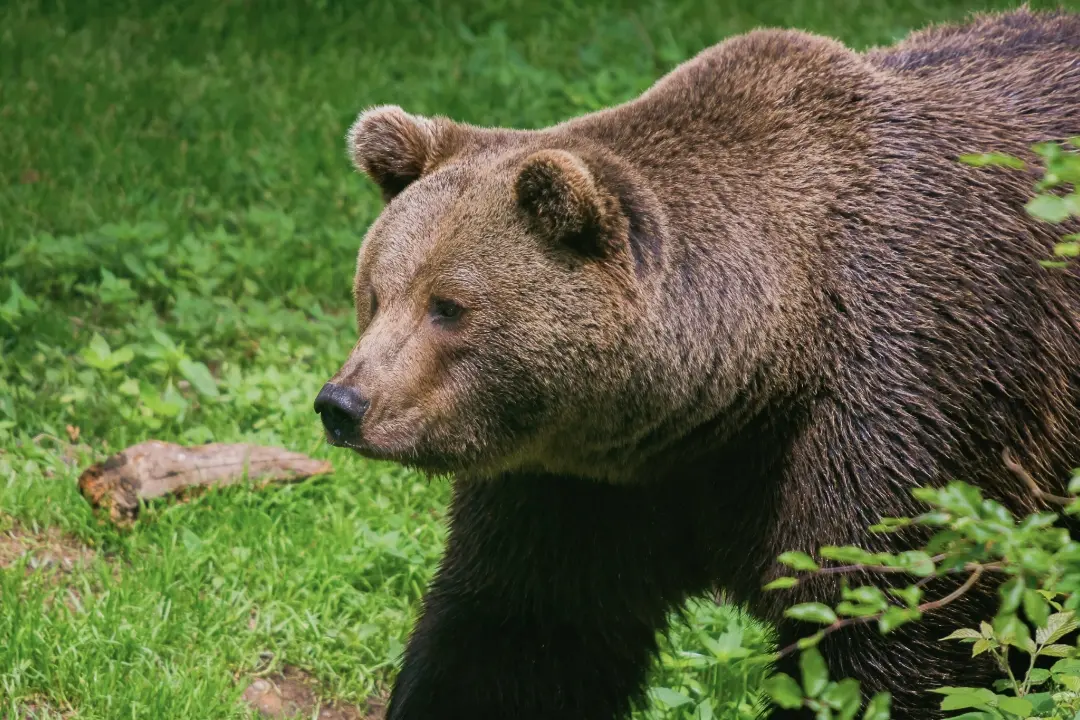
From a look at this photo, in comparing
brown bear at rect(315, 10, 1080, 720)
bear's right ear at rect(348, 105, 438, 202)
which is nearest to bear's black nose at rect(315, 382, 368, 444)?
brown bear at rect(315, 10, 1080, 720)

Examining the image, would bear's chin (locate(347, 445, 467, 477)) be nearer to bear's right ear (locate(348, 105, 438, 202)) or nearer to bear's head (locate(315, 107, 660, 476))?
bear's head (locate(315, 107, 660, 476))

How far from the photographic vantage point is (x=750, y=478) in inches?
174

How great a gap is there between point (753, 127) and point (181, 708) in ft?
8.56

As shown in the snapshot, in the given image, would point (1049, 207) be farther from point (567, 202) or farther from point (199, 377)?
point (199, 377)

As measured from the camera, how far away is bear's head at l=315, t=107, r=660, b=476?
4.09 m

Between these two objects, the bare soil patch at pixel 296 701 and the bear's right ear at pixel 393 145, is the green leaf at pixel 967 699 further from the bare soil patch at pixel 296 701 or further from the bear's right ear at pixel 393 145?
the bare soil patch at pixel 296 701

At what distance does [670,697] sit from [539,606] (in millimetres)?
757

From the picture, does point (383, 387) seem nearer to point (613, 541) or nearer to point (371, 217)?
point (613, 541)

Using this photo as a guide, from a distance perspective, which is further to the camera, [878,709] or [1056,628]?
[1056,628]

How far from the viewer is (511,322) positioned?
4121mm

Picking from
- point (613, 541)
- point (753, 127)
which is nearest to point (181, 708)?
point (613, 541)

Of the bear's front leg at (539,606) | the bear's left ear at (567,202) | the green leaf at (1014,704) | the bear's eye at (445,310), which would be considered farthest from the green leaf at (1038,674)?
the bear's eye at (445,310)

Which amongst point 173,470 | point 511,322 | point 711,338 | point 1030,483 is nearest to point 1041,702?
point 1030,483

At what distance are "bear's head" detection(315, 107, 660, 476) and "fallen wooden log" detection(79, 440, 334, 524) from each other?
6.93 feet
